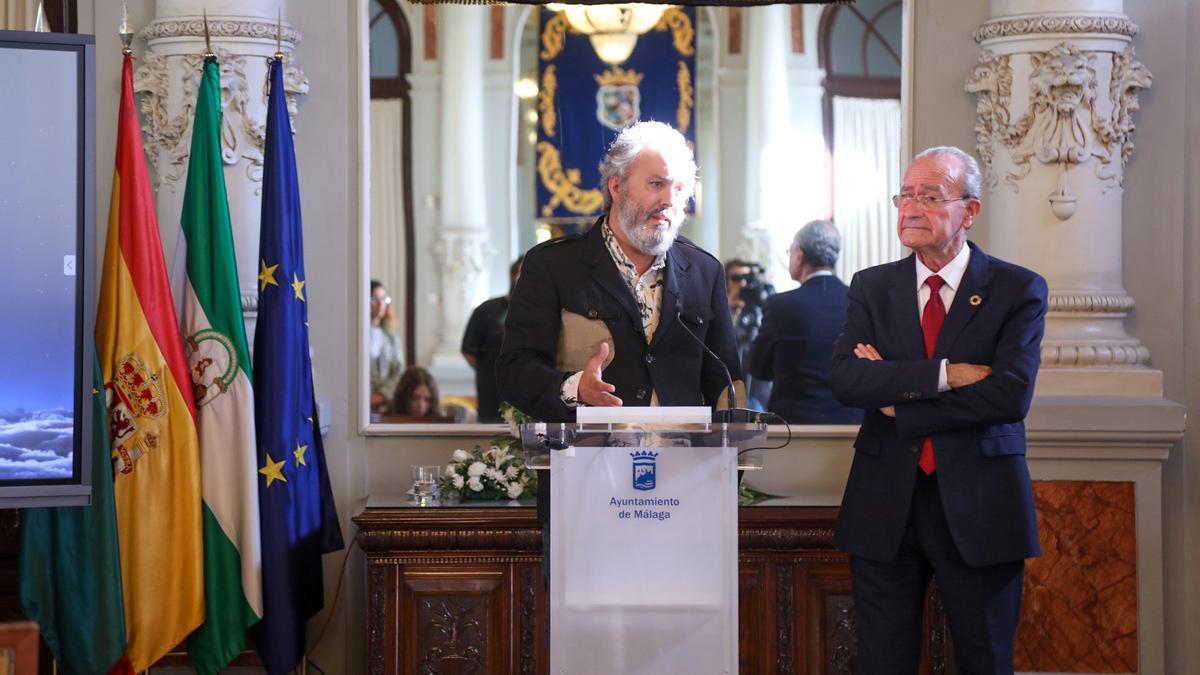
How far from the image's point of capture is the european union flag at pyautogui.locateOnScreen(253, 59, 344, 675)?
4.26 metres

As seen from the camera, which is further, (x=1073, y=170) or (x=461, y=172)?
(x=461, y=172)

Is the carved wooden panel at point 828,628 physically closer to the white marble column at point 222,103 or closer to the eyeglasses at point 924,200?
the eyeglasses at point 924,200

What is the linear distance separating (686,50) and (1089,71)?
4.62ft

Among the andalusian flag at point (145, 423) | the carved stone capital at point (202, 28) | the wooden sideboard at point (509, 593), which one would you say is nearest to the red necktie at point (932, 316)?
the wooden sideboard at point (509, 593)

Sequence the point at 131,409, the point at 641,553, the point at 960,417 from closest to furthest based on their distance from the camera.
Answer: the point at 641,553 < the point at 960,417 < the point at 131,409

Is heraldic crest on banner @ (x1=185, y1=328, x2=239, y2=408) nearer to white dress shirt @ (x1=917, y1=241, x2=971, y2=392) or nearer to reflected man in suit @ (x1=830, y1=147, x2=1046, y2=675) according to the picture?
reflected man in suit @ (x1=830, y1=147, x2=1046, y2=675)

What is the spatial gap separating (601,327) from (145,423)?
56.3 inches

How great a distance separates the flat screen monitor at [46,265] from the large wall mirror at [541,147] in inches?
58.3

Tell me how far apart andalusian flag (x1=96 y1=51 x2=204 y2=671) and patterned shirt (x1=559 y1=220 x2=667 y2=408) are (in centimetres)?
137

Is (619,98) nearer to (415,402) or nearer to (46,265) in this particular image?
(415,402)

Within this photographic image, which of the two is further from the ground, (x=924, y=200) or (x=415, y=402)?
(x=924, y=200)

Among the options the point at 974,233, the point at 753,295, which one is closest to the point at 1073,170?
the point at 974,233

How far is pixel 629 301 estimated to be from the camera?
11.5ft

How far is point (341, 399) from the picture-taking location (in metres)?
4.90
